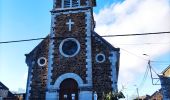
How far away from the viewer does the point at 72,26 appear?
2205 cm

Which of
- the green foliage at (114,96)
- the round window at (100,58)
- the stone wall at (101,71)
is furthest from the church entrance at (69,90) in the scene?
the green foliage at (114,96)

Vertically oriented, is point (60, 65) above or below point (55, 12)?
below

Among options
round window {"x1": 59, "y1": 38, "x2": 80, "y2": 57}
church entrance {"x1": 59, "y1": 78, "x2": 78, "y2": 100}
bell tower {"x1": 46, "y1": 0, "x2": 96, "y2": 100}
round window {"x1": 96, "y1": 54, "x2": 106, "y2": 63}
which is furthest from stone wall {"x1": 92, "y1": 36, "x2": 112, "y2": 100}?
church entrance {"x1": 59, "y1": 78, "x2": 78, "y2": 100}

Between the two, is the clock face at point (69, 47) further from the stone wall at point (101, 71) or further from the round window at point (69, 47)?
the stone wall at point (101, 71)

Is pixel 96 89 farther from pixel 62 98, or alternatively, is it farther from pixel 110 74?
pixel 62 98

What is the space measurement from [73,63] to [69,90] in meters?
2.21

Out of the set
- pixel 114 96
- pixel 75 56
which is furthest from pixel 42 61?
pixel 114 96

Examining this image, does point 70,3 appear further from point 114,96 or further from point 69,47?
point 114,96

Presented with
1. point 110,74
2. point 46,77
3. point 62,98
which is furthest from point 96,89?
point 46,77

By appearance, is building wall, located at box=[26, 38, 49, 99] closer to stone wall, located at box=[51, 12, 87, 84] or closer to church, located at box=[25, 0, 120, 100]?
church, located at box=[25, 0, 120, 100]

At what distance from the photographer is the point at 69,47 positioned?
21.5 metres

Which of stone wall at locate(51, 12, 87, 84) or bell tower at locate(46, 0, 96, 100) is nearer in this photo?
bell tower at locate(46, 0, 96, 100)

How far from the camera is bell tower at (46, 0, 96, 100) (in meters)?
20.0

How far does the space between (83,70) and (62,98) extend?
277cm
